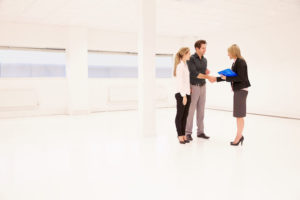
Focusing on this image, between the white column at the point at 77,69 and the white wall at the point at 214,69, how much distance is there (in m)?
0.27

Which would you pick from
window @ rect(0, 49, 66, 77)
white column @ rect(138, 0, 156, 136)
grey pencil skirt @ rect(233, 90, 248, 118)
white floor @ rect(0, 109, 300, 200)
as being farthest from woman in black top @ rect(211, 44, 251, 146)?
window @ rect(0, 49, 66, 77)

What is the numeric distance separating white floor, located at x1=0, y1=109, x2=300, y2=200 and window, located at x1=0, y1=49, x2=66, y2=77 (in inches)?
139

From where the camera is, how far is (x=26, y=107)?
762 centimetres

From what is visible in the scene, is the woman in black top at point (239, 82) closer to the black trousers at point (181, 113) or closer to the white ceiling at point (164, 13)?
the black trousers at point (181, 113)

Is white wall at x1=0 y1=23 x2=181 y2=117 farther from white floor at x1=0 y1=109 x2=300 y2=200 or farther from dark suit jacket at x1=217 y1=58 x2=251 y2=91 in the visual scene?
dark suit jacket at x1=217 y1=58 x2=251 y2=91

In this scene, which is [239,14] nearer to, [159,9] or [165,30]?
[159,9]

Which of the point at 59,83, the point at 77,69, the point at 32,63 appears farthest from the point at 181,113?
the point at 32,63

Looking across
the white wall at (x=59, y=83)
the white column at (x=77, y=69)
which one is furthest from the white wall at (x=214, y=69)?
the white column at (x=77, y=69)

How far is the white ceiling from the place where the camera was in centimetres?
552

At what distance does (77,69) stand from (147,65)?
4128 mm

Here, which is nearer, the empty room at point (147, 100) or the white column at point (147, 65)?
the empty room at point (147, 100)

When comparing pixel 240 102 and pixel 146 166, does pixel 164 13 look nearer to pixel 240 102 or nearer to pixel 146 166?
pixel 240 102

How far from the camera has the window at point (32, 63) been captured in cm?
762

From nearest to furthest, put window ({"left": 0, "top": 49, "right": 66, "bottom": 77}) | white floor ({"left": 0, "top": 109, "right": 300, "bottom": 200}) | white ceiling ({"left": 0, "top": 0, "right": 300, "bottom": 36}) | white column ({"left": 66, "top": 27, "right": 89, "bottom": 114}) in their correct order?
white floor ({"left": 0, "top": 109, "right": 300, "bottom": 200}) → white ceiling ({"left": 0, "top": 0, "right": 300, "bottom": 36}) → window ({"left": 0, "top": 49, "right": 66, "bottom": 77}) → white column ({"left": 66, "top": 27, "right": 89, "bottom": 114})
